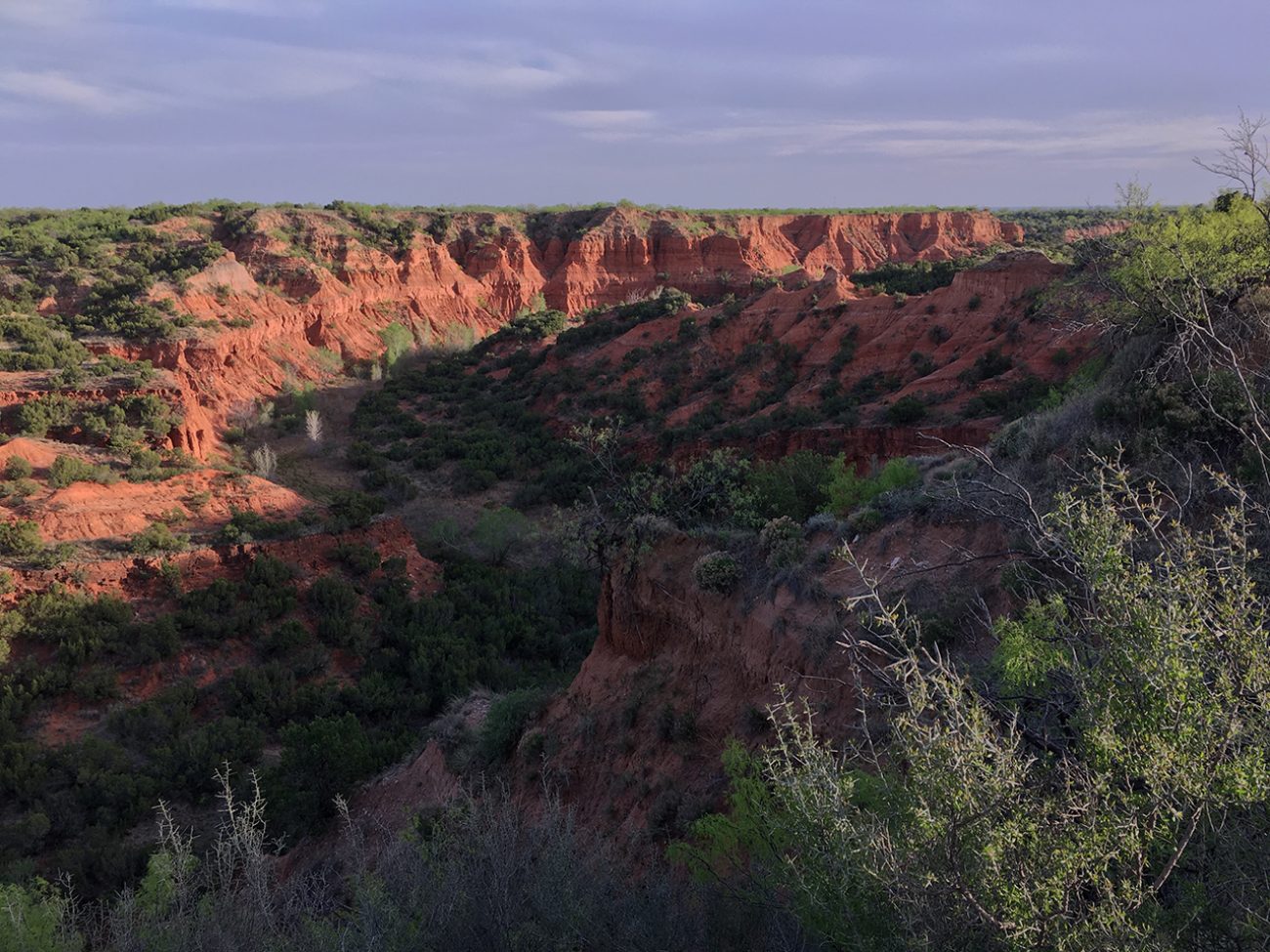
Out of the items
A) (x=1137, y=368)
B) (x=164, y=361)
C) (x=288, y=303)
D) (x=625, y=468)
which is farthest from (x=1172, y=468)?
(x=288, y=303)

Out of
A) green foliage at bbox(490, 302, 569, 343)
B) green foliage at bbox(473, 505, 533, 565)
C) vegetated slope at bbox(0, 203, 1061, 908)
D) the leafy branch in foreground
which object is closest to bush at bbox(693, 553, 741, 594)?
the leafy branch in foreground

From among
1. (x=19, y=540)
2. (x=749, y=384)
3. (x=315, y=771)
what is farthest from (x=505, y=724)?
(x=749, y=384)

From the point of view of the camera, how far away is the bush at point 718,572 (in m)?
11.5

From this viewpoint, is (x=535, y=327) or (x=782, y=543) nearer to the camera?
(x=782, y=543)

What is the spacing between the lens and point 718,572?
11.6m

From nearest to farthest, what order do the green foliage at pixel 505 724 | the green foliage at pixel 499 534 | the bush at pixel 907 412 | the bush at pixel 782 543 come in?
the bush at pixel 782 543
the green foliage at pixel 505 724
the green foliage at pixel 499 534
the bush at pixel 907 412

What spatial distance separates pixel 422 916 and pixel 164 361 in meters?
38.8

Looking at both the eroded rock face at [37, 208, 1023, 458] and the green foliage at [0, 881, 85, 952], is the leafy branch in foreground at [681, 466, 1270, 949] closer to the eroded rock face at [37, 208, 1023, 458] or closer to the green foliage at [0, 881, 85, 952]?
the green foliage at [0, 881, 85, 952]

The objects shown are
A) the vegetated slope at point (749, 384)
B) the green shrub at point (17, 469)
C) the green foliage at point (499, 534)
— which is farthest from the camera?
the vegetated slope at point (749, 384)

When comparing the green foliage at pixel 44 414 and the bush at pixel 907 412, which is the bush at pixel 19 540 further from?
the bush at pixel 907 412

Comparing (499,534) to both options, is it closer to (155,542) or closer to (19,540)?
(155,542)

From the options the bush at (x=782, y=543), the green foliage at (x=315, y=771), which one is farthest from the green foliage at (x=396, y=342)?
the bush at (x=782, y=543)

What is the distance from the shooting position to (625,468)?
3200cm

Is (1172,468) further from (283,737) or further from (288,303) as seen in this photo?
(288,303)
